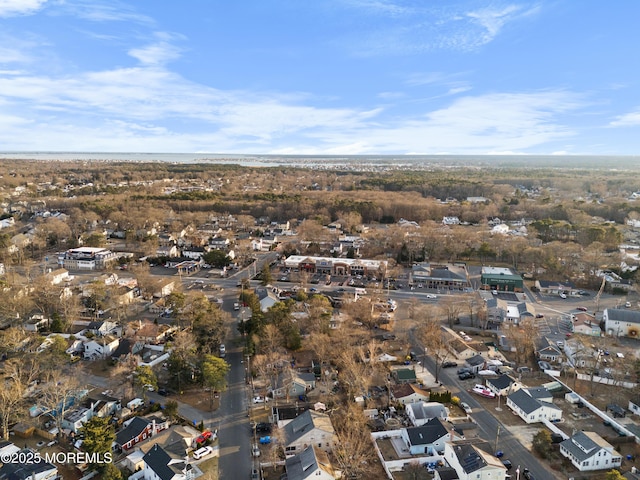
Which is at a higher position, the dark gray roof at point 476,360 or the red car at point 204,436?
the dark gray roof at point 476,360

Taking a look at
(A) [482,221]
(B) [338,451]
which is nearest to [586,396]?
(B) [338,451]

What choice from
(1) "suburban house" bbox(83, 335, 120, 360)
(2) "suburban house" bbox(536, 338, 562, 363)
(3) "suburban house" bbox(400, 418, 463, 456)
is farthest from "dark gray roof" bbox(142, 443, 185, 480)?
(2) "suburban house" bbox(536, 338, 562, 363)

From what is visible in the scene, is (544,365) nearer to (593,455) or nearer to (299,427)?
(593,455)

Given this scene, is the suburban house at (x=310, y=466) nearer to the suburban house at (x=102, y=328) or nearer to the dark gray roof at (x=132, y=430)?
the dark gray roof at (x=132, y=430)

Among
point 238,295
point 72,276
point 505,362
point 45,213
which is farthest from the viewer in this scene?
point 45,213

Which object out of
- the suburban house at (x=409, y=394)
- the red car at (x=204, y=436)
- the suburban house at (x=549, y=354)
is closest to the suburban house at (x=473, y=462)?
the suburban house at (x=409, y=394)

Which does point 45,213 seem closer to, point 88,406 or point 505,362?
point 88,406
